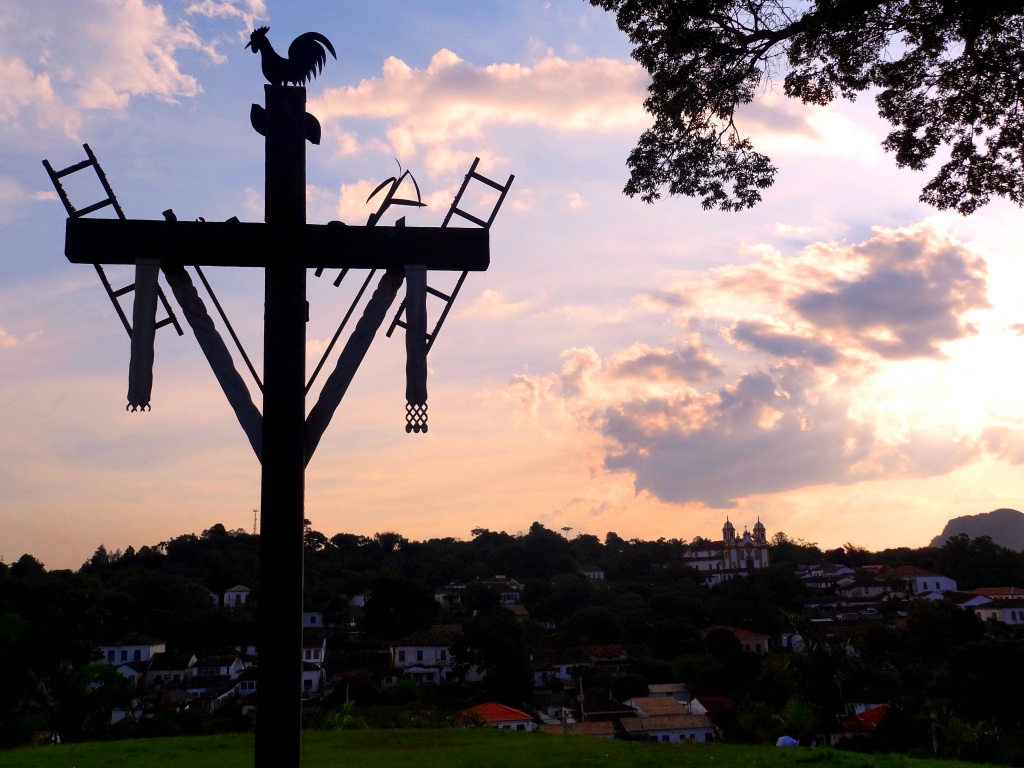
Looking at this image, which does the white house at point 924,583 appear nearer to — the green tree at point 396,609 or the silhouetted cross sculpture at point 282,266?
the green tree at point 396,609

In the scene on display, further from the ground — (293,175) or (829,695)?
(293,175)

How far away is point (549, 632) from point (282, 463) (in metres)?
64.7

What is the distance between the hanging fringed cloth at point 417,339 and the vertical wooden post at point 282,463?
511 mm

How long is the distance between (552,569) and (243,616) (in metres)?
37.4

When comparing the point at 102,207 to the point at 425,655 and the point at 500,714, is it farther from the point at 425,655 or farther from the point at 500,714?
the point at 425,655

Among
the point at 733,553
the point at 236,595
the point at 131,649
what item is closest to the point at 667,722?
the point at 131,649

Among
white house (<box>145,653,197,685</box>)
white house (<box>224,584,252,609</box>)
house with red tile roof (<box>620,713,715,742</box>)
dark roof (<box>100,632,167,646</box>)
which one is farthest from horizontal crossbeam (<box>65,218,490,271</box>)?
white house (<box>224,584,252,609</box>)

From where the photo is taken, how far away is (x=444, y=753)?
13781 mm

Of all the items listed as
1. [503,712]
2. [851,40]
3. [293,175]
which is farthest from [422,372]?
[503,712]

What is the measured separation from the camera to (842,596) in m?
84.2

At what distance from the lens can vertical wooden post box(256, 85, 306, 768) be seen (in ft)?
13.9

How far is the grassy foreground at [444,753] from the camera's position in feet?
38.9

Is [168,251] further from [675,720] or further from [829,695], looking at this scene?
[675,720]

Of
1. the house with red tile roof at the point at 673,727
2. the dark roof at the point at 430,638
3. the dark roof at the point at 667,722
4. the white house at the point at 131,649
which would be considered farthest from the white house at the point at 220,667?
the house with red tile roof at the point at 673,727
